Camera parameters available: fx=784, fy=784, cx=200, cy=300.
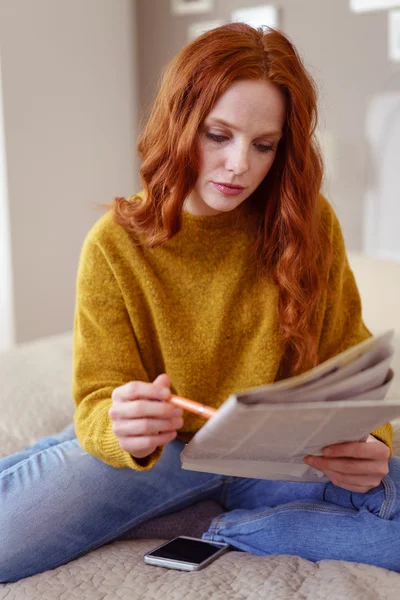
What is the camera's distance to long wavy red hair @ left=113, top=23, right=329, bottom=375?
110cm

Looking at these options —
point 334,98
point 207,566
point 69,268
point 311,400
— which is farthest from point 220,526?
point 69,268

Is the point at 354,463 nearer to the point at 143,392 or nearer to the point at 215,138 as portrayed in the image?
the point at 143,392

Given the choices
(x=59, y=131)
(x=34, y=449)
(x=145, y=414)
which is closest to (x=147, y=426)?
(x=145, y=414)

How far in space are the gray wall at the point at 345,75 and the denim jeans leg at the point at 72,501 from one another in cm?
127

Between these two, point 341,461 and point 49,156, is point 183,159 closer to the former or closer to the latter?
point 341,461

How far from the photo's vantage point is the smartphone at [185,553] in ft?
3.36

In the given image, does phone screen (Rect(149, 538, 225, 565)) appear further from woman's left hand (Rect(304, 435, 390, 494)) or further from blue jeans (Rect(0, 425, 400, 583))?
woman's left hand (Rect(304, 435, 390, 494))

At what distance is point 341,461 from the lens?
99 centimetres

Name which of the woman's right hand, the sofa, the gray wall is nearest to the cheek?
the woman's right hand

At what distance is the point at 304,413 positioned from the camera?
0.81 metres

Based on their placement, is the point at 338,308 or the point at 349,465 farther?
the point at 338,308

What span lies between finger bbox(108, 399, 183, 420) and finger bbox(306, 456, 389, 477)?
200 millimetres

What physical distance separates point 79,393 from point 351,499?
0.42 m

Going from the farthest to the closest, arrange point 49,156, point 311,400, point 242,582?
point 49,156, point 242,582, point 311,400
